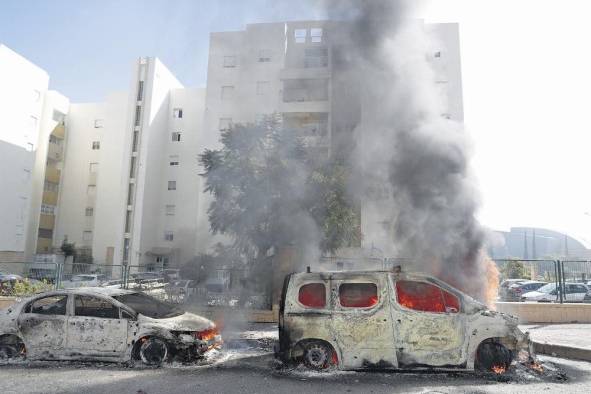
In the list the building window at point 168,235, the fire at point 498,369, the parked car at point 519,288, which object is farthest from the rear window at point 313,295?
the building window at point 168,235

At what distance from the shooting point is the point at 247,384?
5.52 m

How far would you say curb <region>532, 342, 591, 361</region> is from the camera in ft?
23.3

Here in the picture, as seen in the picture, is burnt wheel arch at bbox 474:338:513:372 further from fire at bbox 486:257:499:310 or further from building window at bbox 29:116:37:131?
building window at bbox 29:116:37:131

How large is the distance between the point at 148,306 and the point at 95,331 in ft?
2.76

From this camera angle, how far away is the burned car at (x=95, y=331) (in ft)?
21.0

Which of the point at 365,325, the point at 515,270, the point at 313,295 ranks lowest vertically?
the point at 365,325

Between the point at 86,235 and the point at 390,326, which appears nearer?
the point at 390,326

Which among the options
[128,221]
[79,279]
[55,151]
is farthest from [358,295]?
[55,151]

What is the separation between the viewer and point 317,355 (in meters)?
6.09

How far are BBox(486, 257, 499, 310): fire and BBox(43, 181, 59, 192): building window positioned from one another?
37.1 m

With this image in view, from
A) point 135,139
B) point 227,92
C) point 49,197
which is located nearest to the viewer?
point 227,92

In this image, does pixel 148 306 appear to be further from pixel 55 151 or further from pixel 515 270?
pixel 55 151

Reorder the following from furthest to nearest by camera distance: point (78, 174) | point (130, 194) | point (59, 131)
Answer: point (78, 174) → point (59, 131) → point (130, 194)

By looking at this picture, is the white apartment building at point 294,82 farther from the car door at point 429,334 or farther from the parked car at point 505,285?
the car door at point 429,334
